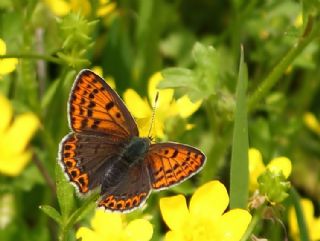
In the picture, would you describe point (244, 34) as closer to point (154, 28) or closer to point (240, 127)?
point (154, 28)

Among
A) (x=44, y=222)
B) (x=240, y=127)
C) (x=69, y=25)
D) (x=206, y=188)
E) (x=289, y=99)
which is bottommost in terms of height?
(x=44, y=222)

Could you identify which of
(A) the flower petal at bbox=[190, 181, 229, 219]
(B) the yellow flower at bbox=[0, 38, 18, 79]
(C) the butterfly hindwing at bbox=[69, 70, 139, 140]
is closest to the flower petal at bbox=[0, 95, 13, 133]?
(B) the yellow flower at bbox=[0, 38, 18, 79]

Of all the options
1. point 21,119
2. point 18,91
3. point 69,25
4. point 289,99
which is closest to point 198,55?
point 69,25

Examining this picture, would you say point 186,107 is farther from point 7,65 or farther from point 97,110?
point 7,65

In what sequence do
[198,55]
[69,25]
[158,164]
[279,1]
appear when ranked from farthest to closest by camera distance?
[279,1] → [198,55] → [69,25] → [158,164]

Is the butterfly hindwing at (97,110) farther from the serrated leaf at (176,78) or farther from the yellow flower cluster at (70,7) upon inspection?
the yellow flower cluster at (70,7)

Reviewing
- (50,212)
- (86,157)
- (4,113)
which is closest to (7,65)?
(4,113)
